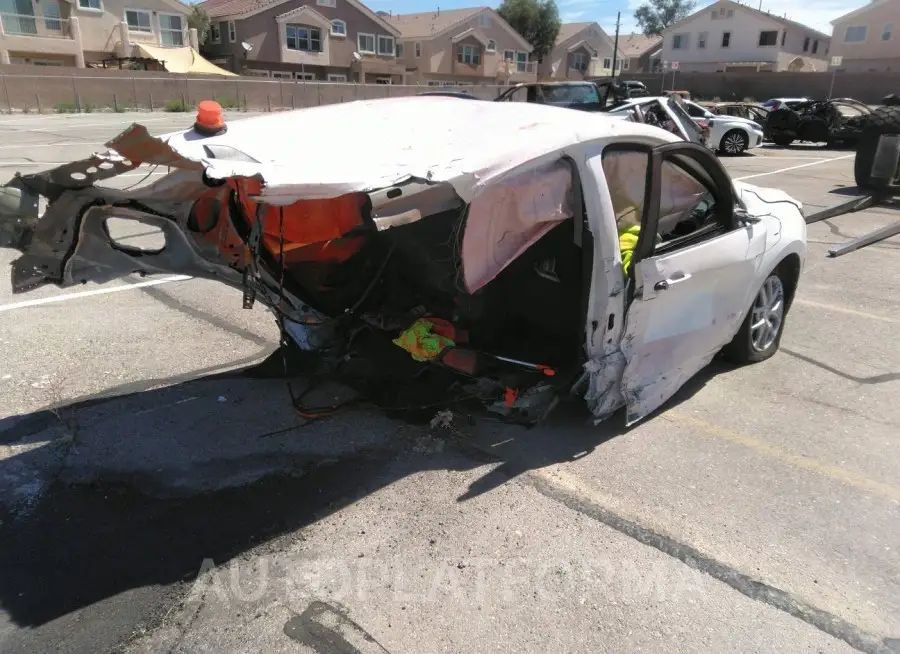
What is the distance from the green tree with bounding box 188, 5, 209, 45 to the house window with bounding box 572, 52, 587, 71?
4170 centimetres

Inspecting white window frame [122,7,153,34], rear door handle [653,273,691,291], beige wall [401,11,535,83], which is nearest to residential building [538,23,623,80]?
beige wall [401,11,535,83]

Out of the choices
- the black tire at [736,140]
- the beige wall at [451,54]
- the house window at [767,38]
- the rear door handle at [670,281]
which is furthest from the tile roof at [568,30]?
the rear door handle at [670,281]

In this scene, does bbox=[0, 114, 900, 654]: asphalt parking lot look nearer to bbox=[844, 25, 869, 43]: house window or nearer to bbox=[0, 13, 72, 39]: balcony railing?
bbox=[0, 13, 72, 39]: balcony railing

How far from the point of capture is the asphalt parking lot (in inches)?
100

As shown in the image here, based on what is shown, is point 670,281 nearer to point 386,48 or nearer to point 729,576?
point 729,576

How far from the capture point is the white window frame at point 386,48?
197 feet

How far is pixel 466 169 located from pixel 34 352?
147 inches

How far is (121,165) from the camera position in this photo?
316 centimetres

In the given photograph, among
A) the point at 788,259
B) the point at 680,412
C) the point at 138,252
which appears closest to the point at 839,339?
the point at 788,259

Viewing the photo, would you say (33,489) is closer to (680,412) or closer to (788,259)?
(680,412)

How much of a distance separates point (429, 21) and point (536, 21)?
14178mm

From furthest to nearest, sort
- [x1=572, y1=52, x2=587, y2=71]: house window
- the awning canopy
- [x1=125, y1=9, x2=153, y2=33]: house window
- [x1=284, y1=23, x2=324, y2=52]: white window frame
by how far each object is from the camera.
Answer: [x1=572, y1=52, x2=587, y2=71]: house window → [x1=284, y1=23, x2=324, y2=52]: white window frame → [x1=125, y1=9, x2=153, y2=33]: house window → the awning canopy

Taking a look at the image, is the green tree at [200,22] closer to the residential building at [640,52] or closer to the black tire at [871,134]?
the residential building at [640,52]

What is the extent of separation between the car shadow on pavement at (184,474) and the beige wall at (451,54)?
63592mm
